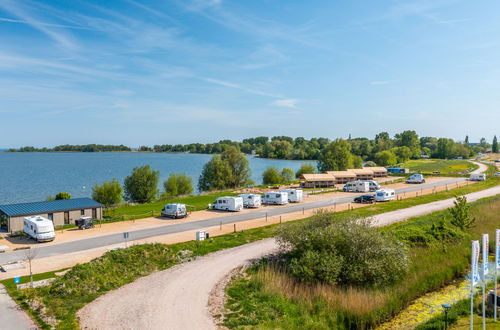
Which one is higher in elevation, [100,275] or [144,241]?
[100,275]

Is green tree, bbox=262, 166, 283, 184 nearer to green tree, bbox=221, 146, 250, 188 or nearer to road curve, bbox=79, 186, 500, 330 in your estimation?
green tree, bbox=221, 146, 250, 188

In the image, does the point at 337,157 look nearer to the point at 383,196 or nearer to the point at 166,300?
the point at 383,196

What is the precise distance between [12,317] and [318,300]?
14041 millimetres

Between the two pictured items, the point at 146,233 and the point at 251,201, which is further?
the point at 251,201

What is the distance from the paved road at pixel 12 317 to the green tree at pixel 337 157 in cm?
8649

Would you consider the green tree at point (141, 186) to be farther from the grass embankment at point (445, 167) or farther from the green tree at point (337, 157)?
the grass embankment at point (445, 167)

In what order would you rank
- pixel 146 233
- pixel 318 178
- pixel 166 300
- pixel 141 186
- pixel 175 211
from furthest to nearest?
pixel 318 178, pixel 141 186, pixel 175 211, pixel 146 233, pixel 166 300

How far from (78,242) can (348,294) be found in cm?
2300

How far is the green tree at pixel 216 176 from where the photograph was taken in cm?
7400

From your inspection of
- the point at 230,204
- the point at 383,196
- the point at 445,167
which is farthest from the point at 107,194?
the point at 445,167

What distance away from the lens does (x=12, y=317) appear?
15273 millimetres

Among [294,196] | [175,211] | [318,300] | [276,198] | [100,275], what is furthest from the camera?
[294,196]

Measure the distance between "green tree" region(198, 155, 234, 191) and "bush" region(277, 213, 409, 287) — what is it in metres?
53.5

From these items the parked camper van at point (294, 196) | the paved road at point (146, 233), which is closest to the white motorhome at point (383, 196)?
the paved road at point (146, 233)
